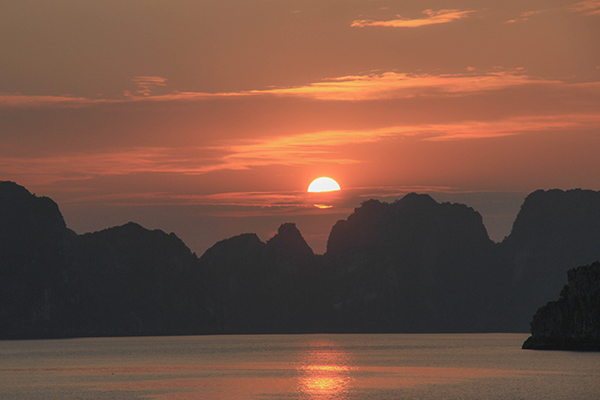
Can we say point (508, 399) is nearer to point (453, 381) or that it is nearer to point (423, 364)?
point (453, 381)

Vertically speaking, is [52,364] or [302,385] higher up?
[52,364]

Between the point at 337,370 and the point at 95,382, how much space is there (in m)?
51.9

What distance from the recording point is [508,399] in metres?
110

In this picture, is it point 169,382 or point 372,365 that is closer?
point 169,382

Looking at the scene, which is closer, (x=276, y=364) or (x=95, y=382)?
(x=95, y=382)

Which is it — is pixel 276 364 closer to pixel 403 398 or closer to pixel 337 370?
pixel 337 370

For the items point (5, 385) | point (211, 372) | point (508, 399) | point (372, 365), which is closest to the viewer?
point (508, 399)

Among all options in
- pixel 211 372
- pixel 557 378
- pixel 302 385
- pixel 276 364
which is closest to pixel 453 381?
pixel 557 378

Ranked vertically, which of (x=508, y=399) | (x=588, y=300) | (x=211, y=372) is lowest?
(x=508, y=399)

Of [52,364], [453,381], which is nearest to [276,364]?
[52,364]

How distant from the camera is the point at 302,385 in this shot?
134 m

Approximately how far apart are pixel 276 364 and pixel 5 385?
73.7 m

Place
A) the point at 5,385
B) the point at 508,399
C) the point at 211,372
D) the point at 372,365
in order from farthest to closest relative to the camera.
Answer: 1. the point at 372,365
2. the point at 211,372
3. the point at 5,385
4. the point at 508,399

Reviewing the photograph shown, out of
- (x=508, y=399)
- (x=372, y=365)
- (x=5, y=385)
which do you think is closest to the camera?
(x=508, y=399)
